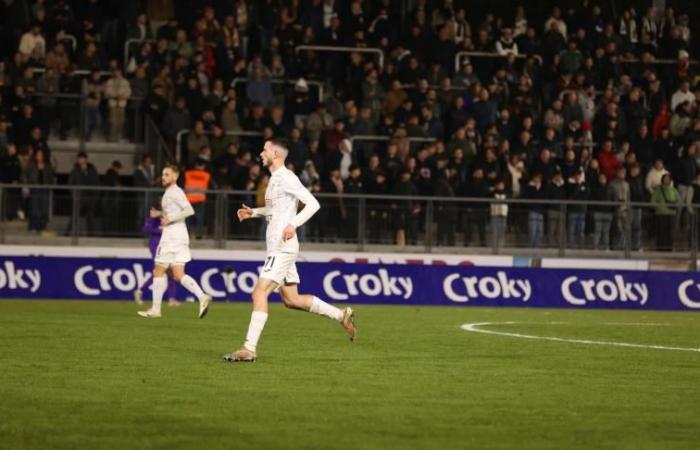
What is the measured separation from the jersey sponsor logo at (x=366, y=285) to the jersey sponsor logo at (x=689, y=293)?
5874 mm

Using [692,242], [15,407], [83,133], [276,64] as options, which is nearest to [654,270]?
[692,242]

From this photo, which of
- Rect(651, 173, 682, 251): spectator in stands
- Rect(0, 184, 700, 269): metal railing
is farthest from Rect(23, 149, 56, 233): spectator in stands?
Rect(651, 173, 682, 251): spectator in stands

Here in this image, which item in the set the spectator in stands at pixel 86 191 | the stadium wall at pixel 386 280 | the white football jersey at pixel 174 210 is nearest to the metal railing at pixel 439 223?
the spectator in stands at pixel 86 191

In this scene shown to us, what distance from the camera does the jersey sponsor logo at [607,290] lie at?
29797 mm

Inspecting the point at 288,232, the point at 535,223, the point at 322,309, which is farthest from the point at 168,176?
the point at 535,223

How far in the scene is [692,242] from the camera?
30594 mm

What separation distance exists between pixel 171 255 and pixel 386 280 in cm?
761

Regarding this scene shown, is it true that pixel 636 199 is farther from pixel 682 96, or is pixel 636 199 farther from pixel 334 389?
pixel 334 389

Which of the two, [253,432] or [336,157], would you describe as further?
[336,157]

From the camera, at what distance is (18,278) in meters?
27.7

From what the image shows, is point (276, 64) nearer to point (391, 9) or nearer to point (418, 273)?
point (391, 9)

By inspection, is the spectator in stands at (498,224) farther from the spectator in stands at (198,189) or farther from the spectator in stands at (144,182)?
the spectator in stands at (144,182)

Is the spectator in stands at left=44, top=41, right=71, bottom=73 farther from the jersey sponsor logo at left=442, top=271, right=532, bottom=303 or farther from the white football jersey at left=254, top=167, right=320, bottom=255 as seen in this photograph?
the white football jersey at left=254, top=167, right=320, bottom=255

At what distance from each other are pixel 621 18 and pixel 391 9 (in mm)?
6540
